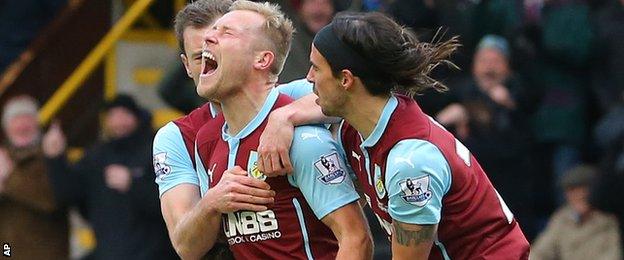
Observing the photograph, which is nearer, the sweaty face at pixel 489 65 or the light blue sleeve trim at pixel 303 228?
the light blue sleeve trim at pixel 303 228

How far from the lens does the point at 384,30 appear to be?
611 cm

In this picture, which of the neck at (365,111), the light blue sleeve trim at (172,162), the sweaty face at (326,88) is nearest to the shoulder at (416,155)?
the neck at (365,111)

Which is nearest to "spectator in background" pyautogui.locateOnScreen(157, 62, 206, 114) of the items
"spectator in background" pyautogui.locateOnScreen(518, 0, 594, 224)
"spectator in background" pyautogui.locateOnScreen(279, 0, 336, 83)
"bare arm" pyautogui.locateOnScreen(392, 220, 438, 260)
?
"spectator in background" pyautogui.locateOnScreen(279, 0, 336, 83)

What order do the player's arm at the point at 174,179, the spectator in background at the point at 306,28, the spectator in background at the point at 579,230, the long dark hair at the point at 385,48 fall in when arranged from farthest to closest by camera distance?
the spectator in background at the point at 579,230 < the spectator in background at the point at 306,28 < the player's arm at the point at 174,179 < the long dark hair at the point at 385,48

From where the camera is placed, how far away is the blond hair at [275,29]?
653cm

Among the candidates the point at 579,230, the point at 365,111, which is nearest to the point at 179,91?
the point at 579,230

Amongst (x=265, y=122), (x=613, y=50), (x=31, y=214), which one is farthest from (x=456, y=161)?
(x=31, y=214)

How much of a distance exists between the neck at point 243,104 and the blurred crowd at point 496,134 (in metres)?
3.41

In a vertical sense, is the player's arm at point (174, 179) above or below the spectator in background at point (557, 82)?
above

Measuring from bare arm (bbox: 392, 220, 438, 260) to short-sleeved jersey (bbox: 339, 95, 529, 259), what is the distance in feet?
0.09

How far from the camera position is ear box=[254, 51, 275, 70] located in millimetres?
6473

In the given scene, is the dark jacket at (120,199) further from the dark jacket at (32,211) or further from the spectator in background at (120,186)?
the dark jacket at (32,211)

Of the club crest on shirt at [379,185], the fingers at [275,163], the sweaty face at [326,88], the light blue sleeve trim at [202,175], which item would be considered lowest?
the light blue sleeve trim at [202,175]

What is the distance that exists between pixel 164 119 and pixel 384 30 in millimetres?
6061
